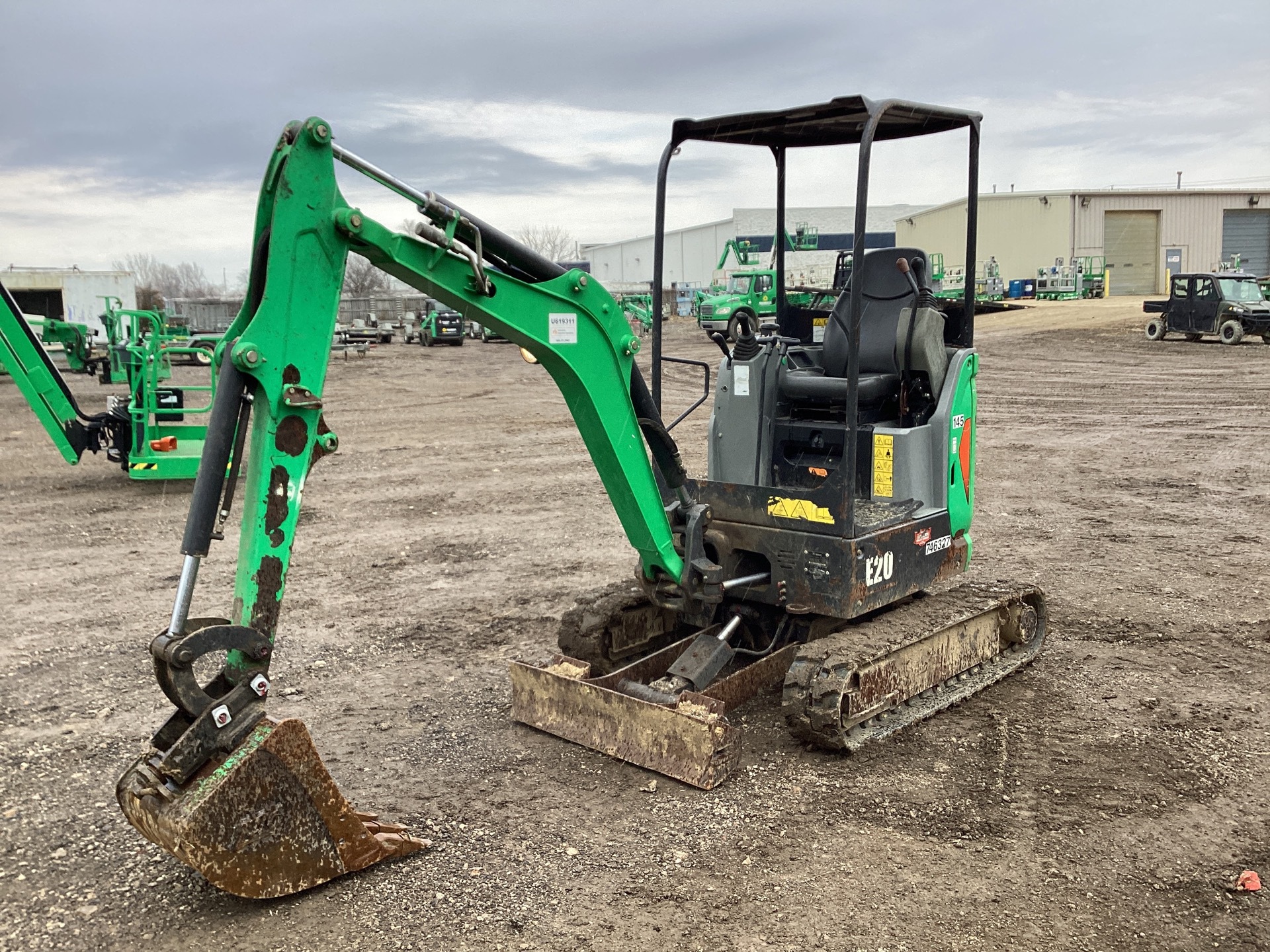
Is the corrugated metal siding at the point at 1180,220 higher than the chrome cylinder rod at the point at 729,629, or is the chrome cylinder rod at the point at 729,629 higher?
the corrugated metal siding at the point at 1180,220

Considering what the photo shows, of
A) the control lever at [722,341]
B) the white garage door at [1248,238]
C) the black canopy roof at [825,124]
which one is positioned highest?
the white garage door at [1248,238]

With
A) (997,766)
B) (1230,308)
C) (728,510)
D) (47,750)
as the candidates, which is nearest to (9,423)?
(47,750)

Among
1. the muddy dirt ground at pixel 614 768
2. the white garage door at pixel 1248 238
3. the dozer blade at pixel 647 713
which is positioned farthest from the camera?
the white garage door at pixel 1248 238

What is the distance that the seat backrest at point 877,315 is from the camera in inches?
236

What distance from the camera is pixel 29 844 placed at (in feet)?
14.5

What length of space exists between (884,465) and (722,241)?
7348cm

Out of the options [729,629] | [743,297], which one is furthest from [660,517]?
[743,297]

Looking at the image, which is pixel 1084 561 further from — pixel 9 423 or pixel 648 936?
pixel 9 423

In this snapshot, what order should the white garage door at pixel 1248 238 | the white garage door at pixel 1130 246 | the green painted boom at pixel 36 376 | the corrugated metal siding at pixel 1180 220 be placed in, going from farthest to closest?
the white garage door at pixel 1248 238 < the white garage door at pixel 1130 246 < the corrugated metal siding at pixel 1180 220 < the green painted boom at pixel 36 376

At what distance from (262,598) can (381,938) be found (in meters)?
1.20

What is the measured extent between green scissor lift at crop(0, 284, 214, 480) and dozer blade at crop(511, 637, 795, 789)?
758cm

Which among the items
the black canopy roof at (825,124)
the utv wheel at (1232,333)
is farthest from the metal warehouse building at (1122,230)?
the black canopy roof at (825,124)

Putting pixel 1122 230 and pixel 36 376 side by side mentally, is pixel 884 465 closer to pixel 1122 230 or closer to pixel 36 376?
pixel 36 376

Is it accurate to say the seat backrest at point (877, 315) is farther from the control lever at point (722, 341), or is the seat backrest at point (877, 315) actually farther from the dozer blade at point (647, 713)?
the dozer blade at point (647, 713)
